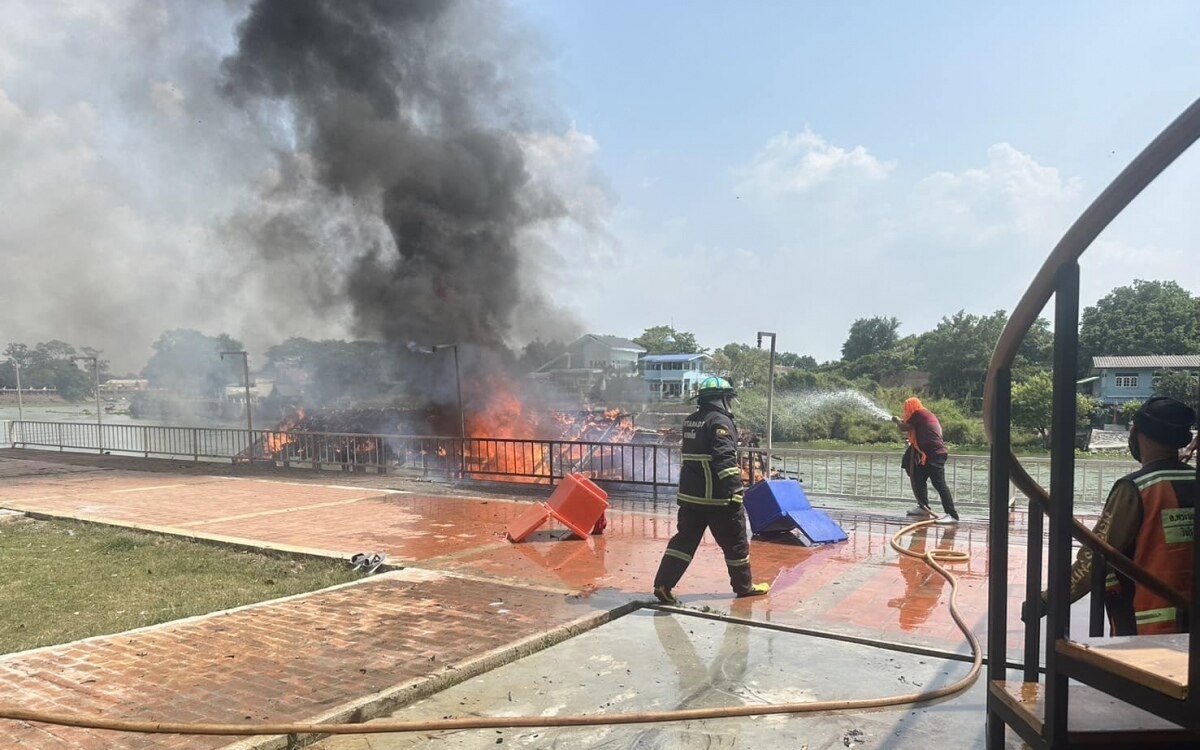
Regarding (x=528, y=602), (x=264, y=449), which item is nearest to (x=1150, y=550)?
(x=528, y=602)

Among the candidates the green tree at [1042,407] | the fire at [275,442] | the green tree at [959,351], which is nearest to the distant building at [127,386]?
the fire at [275,442]

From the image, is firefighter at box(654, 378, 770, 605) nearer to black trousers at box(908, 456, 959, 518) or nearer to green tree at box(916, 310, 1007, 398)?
black trousers at box(908, 456, 959, 518)

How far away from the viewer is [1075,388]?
1.72m

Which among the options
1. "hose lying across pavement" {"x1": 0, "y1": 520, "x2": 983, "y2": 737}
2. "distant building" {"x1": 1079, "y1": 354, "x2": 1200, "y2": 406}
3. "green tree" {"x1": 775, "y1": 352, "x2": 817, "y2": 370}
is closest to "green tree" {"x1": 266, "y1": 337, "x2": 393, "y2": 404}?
"distant building" {"x1": 1079, "y1": 354, "x2": 1200, "y2": 406}

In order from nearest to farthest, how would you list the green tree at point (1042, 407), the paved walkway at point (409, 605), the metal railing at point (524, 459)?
1. the green tree at point (1042, 407)
2. the paved walkway at point (409, 605)
3. the metal railing at point (524, 459)

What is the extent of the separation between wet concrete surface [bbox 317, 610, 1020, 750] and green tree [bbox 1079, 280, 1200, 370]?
17.8m

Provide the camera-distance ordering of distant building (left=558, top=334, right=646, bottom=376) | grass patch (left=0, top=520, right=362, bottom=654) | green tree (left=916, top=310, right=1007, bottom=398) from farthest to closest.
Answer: green tree (left=916, top=310, right=1007, bottom=398) < distant building (left=558, top=334, right=646, bottom=376) < grass patch (left=0, top=520, right=362, bottom=654)

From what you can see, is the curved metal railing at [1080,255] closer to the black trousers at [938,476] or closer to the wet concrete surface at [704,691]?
the wet concrete surface at [704,691]

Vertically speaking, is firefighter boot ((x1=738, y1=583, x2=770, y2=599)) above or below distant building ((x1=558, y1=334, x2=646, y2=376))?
below

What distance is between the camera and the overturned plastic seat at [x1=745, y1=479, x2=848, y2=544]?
7215mm

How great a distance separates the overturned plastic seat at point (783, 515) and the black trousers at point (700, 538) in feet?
6.61

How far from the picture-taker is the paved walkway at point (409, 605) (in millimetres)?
3643

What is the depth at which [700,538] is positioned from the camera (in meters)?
5.23

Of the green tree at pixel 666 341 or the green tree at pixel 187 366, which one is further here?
the green tree at pixel 666 341
